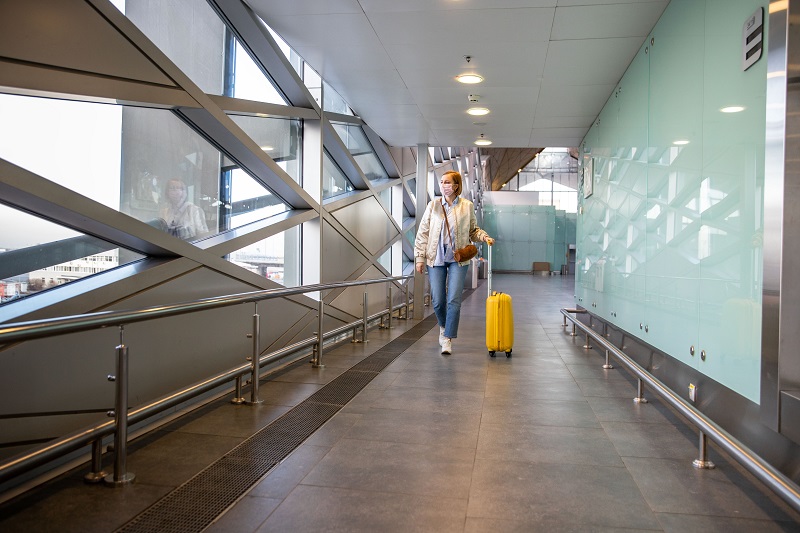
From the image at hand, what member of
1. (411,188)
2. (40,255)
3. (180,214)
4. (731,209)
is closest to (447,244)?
(180,214)

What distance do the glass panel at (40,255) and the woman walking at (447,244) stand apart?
3307 mm

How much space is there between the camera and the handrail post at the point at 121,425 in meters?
2.63

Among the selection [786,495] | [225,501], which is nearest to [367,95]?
[225,501]

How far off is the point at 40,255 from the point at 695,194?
3.63 metres

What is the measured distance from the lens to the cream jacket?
6.36 meters

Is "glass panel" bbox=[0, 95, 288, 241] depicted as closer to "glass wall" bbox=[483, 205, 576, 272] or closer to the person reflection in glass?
the person reflection in glass

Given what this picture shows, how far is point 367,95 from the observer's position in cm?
797

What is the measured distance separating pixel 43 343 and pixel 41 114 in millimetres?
1250

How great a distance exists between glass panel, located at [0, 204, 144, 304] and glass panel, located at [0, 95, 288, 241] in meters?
0.28

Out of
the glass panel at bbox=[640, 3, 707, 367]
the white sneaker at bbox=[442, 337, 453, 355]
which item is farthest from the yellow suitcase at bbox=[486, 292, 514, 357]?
the glass panel at bbox=[640, 3, 707, 367]

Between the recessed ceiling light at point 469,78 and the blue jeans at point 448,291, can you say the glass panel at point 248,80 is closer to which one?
the recessed ceiling light at point 469,78

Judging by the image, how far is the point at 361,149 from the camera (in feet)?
34.0

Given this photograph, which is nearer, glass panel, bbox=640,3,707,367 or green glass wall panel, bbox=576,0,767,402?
green glass wall panel, bbox=576,0,767,402

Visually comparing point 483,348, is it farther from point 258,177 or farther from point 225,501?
point 225,501
